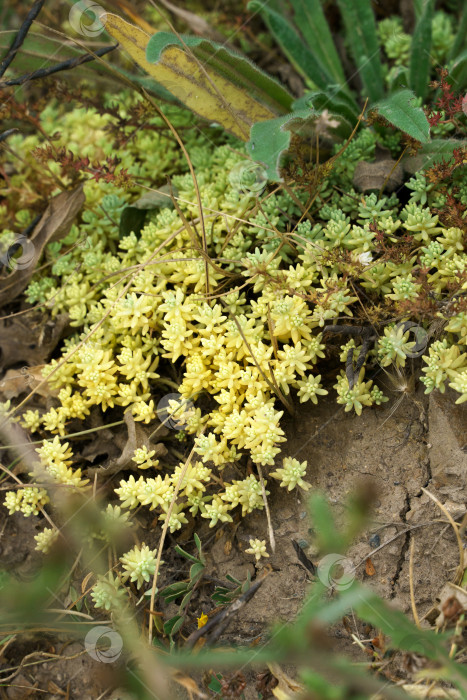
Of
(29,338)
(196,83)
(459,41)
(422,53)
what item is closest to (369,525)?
(29,338)

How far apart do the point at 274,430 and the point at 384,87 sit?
1943mm

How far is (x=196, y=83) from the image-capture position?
89.6 inches

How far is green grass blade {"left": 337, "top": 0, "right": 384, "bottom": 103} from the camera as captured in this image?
2.71 m

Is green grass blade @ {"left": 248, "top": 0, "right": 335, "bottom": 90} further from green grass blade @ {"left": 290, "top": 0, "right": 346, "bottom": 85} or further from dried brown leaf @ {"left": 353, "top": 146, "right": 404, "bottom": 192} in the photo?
dried brown leaf @ {"left": 353, "top": 146, "right": 404, "bottom": 192}

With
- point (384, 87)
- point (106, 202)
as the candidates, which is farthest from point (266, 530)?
point (384, 87)

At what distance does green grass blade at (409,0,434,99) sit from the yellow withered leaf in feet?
2.29

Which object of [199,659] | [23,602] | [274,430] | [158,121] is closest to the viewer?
[199,659]

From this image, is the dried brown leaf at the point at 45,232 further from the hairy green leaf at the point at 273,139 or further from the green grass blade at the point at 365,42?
the green grass blade at the point at 365,42

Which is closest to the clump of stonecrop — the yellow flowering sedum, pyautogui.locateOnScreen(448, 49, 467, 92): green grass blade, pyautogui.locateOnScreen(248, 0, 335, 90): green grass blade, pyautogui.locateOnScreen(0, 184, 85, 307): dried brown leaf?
the yellow flowering sedum

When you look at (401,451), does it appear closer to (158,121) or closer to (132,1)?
(158,121)

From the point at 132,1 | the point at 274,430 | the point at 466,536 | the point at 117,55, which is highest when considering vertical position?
the point at 132,1

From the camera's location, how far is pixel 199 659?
51.2 inches

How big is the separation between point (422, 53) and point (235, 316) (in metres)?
1.55

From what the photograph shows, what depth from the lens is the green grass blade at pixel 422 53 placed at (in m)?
2.47
